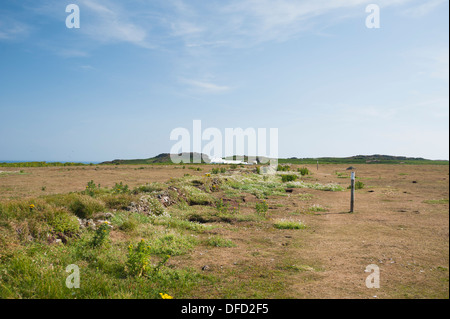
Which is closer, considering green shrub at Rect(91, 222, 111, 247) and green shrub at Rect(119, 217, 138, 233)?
green shrub at Rect(91, 222, 111, 247)

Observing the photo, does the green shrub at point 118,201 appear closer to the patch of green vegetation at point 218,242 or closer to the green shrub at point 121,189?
the green shrub at point 121,189

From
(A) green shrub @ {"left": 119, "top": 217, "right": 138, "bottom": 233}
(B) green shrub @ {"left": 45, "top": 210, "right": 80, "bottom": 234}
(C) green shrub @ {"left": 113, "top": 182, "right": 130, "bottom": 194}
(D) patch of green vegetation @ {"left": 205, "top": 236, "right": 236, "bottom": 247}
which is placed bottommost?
(D) patch of green vegetation @ {"left": 205, "top": 236, "right": 236, "bottom": 247}

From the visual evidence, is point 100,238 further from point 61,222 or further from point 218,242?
point 218,242

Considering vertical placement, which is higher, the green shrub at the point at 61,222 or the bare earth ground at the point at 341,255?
the green shrub at the point at 61,222

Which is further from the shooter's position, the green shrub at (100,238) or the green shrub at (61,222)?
the green shrub at (61,222)

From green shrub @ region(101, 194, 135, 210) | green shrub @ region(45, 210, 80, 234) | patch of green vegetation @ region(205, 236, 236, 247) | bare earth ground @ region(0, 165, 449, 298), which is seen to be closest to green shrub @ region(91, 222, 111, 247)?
green shrub @ region(45, 210, 80, 234)

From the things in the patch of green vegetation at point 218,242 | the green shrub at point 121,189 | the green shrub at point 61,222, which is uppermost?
the green shrub at point 121,189

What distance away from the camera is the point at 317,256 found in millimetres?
6816

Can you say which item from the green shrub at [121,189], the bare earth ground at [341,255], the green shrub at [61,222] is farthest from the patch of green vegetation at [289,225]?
the green shrub at [121,189]

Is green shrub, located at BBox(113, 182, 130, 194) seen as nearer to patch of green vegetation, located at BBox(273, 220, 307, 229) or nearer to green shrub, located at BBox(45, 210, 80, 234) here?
green shrub, located at BBox(45, 210, 80, 234)

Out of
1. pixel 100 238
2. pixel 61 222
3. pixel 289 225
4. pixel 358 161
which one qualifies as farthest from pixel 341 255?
pixel 358 161
